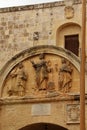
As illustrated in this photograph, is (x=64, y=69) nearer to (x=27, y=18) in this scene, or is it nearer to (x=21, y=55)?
(x=21, y=55)

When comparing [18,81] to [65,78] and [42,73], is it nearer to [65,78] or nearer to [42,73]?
[42,73]

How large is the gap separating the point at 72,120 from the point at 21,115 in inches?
75.4

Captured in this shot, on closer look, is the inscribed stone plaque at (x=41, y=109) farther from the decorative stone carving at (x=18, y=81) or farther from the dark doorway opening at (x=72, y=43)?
the dark doorway opening at (x=72, y=43)

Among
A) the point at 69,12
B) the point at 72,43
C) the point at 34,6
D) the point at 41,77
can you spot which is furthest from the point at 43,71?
the point at 34,6

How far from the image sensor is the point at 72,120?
15.7 meters

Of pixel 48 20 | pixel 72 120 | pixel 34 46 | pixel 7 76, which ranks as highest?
pixel 48 20

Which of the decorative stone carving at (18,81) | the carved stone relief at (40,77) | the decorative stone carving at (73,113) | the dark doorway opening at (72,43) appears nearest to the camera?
the decorative stone carving at (73,113)

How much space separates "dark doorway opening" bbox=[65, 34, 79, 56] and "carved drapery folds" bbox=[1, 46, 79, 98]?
4.56 feet

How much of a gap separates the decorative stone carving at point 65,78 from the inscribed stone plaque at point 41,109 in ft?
2.67

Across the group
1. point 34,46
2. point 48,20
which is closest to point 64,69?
point 34,46

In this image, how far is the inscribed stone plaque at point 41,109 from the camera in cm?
1609

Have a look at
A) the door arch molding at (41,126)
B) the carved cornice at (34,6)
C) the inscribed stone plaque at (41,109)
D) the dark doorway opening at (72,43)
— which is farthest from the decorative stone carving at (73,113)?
the carved cornice at (34,6)

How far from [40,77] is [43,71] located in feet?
0.80

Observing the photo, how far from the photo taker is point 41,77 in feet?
53.7
